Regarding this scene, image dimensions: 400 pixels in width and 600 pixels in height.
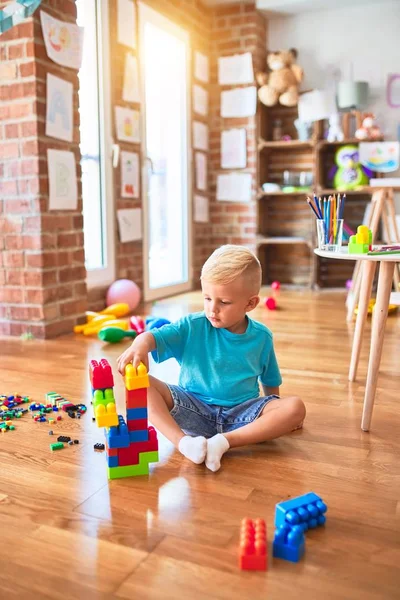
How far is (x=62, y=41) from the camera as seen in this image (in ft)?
9.01

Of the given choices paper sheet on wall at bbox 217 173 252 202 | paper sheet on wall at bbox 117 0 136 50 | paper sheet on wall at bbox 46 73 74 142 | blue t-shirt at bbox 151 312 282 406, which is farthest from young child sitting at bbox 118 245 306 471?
paper sheet on wall at bbox 217 173 252 202

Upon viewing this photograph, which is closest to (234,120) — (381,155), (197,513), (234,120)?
(234,120)

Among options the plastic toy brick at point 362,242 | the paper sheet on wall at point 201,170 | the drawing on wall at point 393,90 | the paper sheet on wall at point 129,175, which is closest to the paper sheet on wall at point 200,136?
the paper sheet on wall at point 201,170

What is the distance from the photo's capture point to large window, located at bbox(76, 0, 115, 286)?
10.9ft

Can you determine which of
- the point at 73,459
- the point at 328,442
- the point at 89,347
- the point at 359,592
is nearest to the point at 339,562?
the point at 359,592

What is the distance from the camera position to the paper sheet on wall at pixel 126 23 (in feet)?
11.4

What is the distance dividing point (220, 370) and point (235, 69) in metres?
3.59

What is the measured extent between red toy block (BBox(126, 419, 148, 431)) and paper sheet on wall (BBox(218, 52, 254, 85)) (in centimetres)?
373

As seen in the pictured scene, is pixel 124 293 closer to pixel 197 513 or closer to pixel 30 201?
pixel 30 201

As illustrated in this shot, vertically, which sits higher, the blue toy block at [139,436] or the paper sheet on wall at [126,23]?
the paper sheet on wall at [126,23]

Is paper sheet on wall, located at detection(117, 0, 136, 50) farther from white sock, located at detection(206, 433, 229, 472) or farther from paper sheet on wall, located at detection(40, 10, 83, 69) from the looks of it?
white sock, located at detection(206, 433, 229, 472)

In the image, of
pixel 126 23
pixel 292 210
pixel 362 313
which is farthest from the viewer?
pixel 292 210

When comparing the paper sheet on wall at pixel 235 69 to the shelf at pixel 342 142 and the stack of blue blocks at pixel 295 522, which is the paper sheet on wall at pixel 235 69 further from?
the stack of blue blocks at pixel 295 522

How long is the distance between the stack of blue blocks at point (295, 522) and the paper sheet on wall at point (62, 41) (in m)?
2.31
